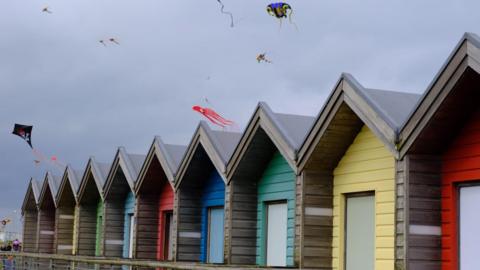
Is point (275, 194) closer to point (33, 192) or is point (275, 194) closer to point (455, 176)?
Answer: point (455, 176)

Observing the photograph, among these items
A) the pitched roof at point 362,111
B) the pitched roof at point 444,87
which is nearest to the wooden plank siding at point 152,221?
the pitched roof at point 362,111

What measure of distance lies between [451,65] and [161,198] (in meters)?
11.9

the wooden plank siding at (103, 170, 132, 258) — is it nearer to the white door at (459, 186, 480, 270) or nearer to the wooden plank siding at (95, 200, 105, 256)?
the wooden plank siding at (95, 200, 105, 256)

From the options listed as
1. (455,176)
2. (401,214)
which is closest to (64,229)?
(401,214)

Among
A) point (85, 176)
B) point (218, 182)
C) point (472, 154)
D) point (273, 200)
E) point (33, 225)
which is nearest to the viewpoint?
point (472, 154)

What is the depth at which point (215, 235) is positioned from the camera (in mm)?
18984

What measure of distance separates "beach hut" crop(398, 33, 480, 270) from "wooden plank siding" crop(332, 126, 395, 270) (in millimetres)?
1138

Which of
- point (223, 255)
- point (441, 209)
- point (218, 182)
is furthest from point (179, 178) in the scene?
point (441, 209)

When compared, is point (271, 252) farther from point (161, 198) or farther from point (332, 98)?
point (161, 198)

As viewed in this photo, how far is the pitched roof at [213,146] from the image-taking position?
56.7ft

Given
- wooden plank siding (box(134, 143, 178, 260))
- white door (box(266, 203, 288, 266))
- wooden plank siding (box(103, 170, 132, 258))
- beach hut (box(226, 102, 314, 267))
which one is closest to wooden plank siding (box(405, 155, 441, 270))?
beach hut (box(226, 102, 314, 267))

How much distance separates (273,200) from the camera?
16.7 metres

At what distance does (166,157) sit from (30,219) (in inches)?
578

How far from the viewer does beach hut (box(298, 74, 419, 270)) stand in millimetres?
13000
